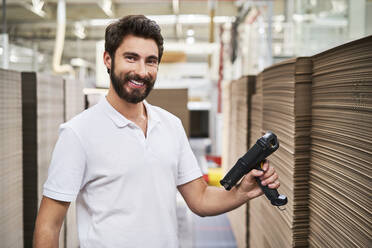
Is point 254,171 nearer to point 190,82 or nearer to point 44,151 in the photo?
point 44,151

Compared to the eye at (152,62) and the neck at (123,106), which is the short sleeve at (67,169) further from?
the eye at (152,62)

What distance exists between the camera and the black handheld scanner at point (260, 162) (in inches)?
52.2

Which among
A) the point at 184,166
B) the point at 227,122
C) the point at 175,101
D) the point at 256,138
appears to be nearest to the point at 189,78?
the point at 227,122

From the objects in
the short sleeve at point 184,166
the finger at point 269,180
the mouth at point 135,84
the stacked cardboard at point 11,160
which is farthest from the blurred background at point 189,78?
the mouth at point 135,84

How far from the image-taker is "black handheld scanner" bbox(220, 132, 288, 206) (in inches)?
52.2

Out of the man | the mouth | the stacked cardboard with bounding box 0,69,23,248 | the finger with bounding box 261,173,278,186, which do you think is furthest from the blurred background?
the mouth

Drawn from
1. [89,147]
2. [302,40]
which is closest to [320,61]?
[89,147]

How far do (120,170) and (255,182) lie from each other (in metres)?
0.56

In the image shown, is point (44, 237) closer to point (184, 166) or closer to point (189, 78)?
point (184, 166)

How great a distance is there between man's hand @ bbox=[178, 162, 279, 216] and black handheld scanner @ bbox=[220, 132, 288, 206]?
0.08 ft

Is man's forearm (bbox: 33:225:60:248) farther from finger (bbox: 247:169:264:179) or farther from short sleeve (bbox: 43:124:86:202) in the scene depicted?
finger (bbox: 247:169:264:179)

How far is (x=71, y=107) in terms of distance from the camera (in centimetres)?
327

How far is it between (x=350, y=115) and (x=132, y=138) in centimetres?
86

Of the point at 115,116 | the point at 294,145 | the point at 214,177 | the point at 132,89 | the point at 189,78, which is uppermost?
the point at 189,78
